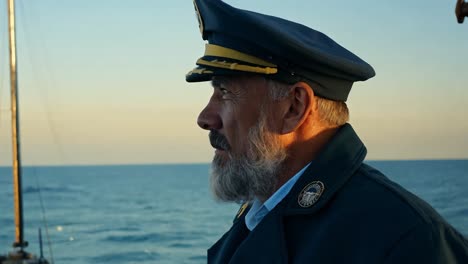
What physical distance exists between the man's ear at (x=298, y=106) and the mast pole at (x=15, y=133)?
7.15 m

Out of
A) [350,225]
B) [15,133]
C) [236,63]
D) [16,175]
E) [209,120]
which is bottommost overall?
[16,175]

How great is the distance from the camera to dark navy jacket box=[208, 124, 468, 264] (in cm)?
145

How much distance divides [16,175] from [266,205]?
25.8 feet

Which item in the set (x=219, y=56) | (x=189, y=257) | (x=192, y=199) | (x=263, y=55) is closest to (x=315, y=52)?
(x=263, y=55)

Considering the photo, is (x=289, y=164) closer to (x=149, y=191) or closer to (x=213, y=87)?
(x=213, y=87)

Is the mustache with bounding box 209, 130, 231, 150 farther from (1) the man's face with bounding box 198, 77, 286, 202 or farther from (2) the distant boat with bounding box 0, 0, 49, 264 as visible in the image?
(2) the distant boat with bounding box 0, 0, 49, 264

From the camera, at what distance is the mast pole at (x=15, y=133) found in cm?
879

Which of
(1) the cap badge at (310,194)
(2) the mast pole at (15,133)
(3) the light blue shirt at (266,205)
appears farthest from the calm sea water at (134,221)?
(1) the cap badge at (310,194)

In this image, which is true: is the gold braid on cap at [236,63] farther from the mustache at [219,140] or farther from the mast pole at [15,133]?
the mast pole at [15,133]

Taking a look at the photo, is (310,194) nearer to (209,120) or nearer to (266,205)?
(266,205)

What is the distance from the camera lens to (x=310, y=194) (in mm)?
1639

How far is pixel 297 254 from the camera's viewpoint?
5.28ft

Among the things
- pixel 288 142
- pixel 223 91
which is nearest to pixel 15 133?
pixel 223 91

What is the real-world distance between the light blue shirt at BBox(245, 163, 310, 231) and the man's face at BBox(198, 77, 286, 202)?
0.02m
